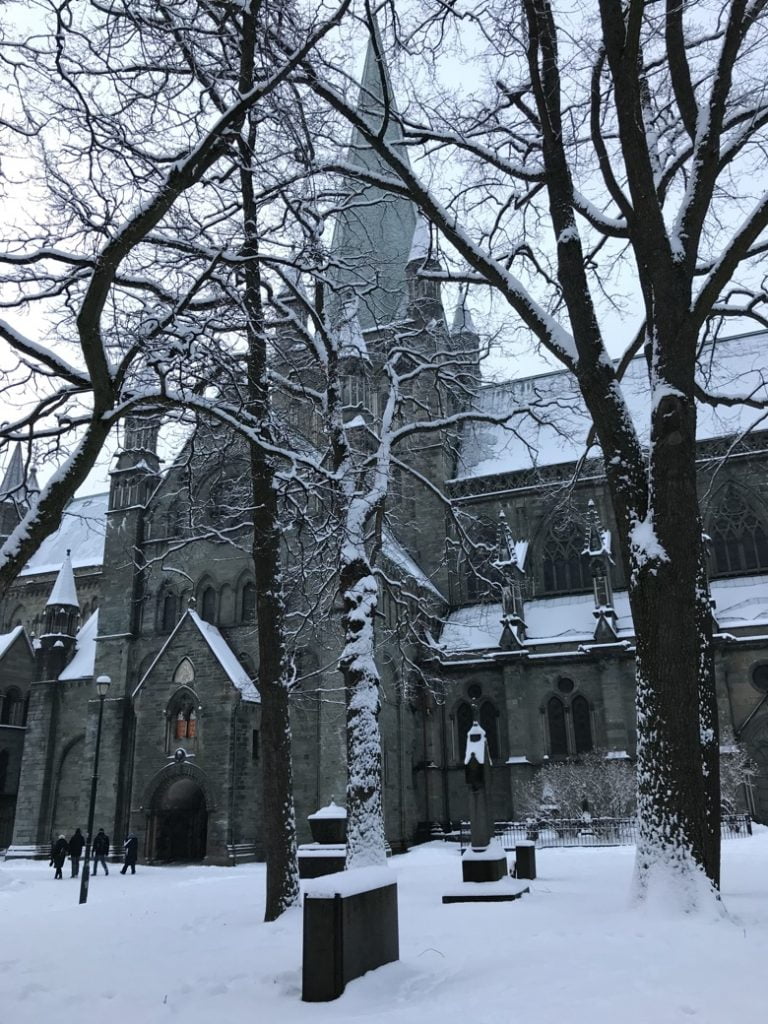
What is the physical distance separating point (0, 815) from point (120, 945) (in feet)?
100

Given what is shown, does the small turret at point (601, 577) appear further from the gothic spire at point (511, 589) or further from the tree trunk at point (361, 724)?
the tree trunk at point (361, 724)

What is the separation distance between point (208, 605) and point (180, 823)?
7558 mm

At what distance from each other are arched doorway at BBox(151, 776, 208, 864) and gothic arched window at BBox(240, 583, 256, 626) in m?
5.66

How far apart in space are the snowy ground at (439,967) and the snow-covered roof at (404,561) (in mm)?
17536

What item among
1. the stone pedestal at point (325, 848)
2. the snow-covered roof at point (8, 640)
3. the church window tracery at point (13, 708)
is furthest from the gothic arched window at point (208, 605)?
the stone pedestal at point (325, 848)

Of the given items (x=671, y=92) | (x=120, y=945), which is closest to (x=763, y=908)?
(x=120, y=945)

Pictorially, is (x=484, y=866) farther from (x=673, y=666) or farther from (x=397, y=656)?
(x=397, y=656)

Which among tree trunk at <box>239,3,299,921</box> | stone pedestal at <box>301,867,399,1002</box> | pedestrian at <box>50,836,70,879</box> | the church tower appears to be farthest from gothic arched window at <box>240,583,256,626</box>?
stone pedestal at <box>301,867,399,1002</box>

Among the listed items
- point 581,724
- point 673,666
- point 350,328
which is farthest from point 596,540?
point 673,666

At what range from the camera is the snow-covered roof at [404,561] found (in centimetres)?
2926

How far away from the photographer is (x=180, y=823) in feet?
93.5

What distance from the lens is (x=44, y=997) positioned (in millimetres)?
6609

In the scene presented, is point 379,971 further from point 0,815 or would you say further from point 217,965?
point 0,815

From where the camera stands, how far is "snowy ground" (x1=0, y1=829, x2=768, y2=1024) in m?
5.20
